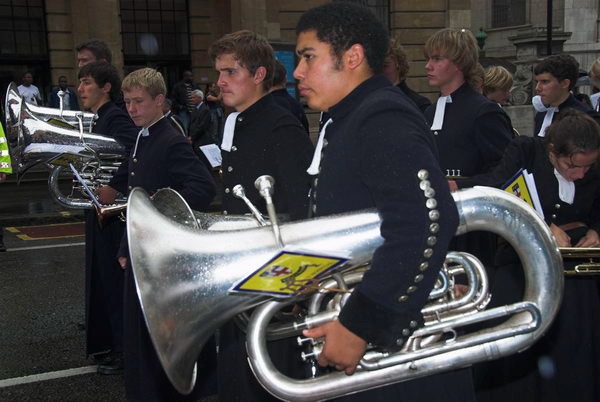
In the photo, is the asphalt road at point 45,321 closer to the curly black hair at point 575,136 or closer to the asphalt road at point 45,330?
the asphalt road at point 45,330

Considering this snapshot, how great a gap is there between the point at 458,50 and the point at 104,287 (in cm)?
264

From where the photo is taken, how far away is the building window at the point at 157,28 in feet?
61.7

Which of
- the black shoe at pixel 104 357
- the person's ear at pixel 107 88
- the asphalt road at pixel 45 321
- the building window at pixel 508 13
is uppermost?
the building window at pixel 508 13

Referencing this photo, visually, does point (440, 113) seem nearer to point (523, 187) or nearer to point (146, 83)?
point (523, 187)

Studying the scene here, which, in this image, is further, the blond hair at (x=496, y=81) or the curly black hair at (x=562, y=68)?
the blond hair at (x=496, y=81)

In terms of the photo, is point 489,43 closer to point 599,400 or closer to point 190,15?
point 190,15

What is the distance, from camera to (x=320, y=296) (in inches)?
81.9

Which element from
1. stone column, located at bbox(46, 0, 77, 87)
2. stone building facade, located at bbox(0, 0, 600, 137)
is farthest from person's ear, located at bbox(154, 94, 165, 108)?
stone column, located at bbox(46, 0, 77, 87)

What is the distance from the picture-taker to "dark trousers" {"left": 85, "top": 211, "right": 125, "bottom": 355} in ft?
14.9

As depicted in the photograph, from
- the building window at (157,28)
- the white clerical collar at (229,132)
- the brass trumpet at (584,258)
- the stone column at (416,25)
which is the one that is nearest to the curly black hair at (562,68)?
the brass trumpet at (584,258)

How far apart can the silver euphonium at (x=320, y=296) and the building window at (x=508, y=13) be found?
3668cm

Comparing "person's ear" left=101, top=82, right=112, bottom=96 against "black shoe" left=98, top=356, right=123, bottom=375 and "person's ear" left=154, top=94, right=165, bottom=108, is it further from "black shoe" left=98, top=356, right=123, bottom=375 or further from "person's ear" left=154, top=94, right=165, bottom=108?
"black shoe" left=98, top=356, right=123, bottom=375

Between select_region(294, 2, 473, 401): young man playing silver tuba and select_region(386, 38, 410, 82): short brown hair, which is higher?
select_region(386, 38, 410, 82): short brown hair

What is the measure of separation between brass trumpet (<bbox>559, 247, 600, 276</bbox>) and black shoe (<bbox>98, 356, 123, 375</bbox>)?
2.85 m
